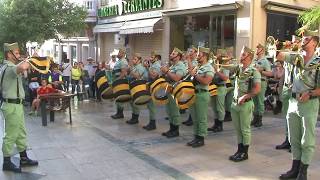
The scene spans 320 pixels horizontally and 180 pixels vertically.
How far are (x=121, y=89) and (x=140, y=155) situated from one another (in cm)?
281

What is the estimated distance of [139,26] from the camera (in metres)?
18.6

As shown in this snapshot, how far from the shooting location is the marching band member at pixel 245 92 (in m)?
7.02

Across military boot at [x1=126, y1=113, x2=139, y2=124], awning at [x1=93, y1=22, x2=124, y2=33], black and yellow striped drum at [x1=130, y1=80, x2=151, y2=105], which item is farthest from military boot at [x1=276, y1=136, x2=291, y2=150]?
awning at [x1=93, y1=22, x2=124, y2=33]

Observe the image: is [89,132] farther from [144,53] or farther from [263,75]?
[144,53]

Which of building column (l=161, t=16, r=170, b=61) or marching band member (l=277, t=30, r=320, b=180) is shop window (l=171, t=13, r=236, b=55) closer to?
building column (l=161, t=16, r=170, b=61)

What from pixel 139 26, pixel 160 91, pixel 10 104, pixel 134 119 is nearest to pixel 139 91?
pixel 160 91

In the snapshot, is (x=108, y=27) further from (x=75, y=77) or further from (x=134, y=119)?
(x=134, y=119)

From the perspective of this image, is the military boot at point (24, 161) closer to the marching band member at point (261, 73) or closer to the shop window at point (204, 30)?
the marching band member at point (261, 73)

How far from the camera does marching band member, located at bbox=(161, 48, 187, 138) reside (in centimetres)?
870

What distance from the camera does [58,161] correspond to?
7.29 meters

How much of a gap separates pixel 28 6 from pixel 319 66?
47.4ft

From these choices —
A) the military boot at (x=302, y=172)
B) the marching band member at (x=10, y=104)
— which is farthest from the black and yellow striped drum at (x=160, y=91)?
the military boot at (x=302, y=172)

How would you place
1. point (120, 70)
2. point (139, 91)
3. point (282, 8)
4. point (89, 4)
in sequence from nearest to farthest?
point (139, 91)
point (120, 70)
point (282, 8)
point (89, 4)

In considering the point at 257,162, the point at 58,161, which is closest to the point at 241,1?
the point at 257,162
